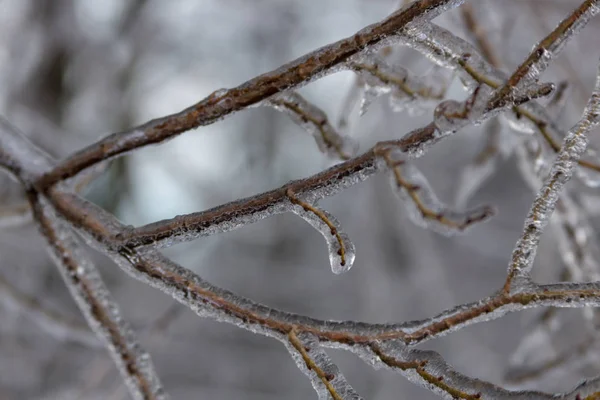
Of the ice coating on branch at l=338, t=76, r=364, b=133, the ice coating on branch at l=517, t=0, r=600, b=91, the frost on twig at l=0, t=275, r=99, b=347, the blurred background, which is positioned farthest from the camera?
the blurred background

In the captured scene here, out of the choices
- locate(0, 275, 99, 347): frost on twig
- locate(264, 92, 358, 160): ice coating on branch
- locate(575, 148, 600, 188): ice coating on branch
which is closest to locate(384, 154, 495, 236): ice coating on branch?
locate(264, 92, 358, 160): ice coating on branch

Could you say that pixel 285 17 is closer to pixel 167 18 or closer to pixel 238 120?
pixel 167 18

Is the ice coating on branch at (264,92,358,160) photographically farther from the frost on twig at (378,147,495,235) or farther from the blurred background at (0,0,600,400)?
the blurred background at (0,0,600,400)

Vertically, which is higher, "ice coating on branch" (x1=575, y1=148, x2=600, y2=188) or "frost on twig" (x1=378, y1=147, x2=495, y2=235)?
"ice coating on branch" (x1=575, y1=148, x2=600, y2=188)

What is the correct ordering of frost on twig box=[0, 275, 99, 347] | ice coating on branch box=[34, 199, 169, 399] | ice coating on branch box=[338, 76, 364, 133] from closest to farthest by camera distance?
ice coating on branch box=[34, 199, 169, 399] < ice coating on branch box=[338, 76, 364, 133] < frost on twig box=[0, 275, 99, 347]

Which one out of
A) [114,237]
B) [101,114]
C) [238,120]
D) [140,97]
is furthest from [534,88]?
[238,120]

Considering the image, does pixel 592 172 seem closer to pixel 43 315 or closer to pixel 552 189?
pixel 552 189

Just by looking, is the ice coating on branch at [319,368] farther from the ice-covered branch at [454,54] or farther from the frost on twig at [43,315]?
the frost on twig at [43,315]

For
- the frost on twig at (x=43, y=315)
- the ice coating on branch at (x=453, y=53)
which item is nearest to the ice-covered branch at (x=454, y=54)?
the ice coating on branch at (x=453, y=53)
